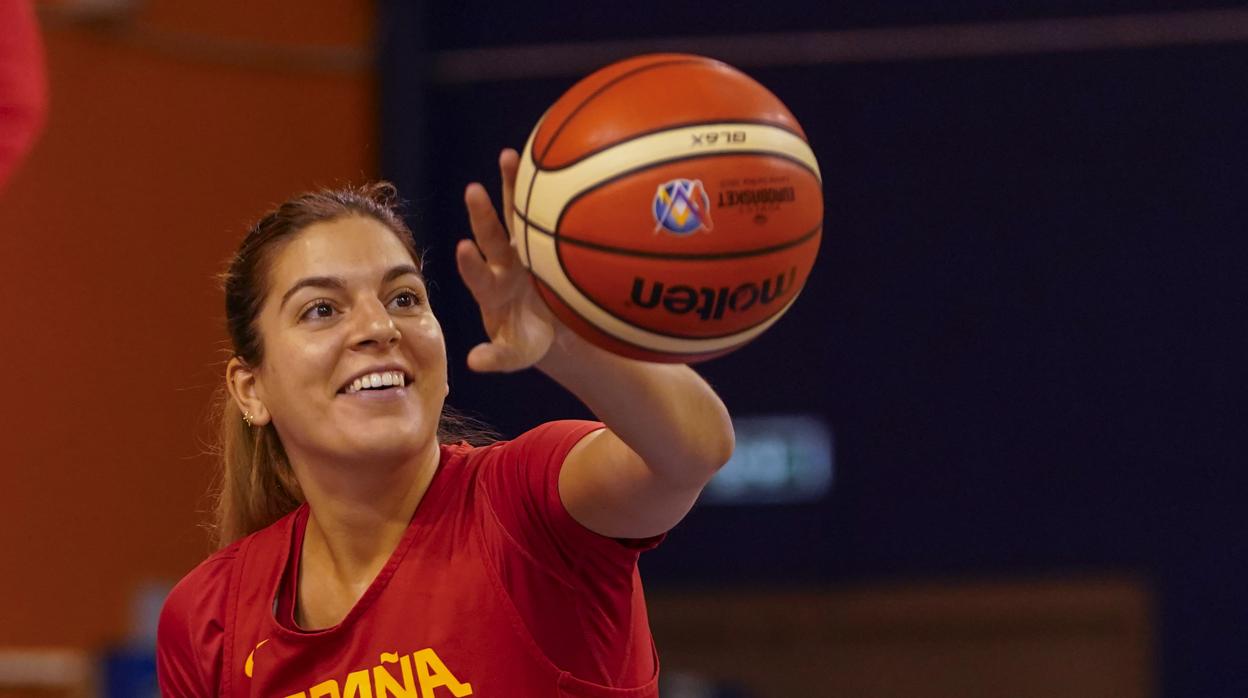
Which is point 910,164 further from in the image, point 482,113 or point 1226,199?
point 482,113

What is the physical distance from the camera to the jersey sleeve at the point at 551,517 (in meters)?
2.11

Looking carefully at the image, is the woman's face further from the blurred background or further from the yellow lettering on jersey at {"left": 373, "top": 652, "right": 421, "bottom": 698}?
the blurred background

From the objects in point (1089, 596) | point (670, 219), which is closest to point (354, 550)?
point (670, 219)

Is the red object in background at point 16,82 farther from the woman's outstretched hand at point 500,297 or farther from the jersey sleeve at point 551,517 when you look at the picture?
the jersey sleeve at point 551,517

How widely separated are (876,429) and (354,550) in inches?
165

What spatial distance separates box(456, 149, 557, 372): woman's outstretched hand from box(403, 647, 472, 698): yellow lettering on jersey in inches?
22.1

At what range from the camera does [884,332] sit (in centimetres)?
638

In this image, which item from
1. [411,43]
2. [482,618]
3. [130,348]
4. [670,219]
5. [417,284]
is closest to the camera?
[670,219]

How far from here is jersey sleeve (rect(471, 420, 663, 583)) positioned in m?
2.11

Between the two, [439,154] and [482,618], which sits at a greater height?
[439,154]

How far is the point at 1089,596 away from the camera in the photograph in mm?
6070

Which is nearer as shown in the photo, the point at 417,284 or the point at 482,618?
the point at 482,618

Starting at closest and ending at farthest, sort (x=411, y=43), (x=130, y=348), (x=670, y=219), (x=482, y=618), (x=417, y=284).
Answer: (x=670, y=219) < (x=482, y=618) < (x=417, y=284) < (x=130, y=348) < (x=411, y=43)

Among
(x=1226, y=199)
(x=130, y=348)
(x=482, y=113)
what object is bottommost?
(x=130, y=348)
